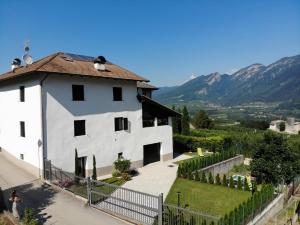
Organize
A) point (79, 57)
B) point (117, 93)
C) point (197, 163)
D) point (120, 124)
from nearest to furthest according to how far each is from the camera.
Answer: point (197, 163) → point (117, 93) → point (120, 124) → point (79, 57)

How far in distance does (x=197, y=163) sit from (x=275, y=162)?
6161mm

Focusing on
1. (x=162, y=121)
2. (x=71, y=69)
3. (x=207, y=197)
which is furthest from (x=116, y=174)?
(x=71, y=69)

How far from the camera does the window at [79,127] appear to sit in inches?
841

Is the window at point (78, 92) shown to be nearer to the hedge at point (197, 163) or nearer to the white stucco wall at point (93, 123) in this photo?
the white stucco wall at point (93, 123)

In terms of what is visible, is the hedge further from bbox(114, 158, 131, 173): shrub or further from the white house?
the white house

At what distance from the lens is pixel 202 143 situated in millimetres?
34719

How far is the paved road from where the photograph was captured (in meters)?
13.5

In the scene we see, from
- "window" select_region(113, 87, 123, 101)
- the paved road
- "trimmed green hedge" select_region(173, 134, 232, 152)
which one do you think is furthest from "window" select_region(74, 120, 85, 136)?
"trimmed green hedge" select_region(173, 134, 232, 152)

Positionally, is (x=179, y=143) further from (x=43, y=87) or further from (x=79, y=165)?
(x=43, y=87)

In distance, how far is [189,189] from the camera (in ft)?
66.9

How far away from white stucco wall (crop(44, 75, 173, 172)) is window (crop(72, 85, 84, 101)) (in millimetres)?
313

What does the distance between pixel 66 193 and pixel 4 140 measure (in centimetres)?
1268

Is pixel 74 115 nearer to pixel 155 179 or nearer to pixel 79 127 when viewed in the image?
pixel 79 127

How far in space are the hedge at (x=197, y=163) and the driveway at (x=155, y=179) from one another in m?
0.98
